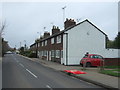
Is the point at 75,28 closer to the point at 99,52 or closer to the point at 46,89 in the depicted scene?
the point at 99,52

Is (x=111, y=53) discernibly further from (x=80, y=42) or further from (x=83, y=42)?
(x=80, y=42)

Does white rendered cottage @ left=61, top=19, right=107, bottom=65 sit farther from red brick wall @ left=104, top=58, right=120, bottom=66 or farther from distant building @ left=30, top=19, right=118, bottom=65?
red brick wall @ left=104, top=58, right=120, bottom=66

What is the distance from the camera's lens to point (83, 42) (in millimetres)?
27422

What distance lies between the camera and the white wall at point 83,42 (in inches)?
1053

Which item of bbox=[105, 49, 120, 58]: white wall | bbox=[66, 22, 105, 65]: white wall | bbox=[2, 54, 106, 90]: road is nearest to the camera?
bbox=[2, 54, 106, 90]: road

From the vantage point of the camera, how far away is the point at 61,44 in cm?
2897

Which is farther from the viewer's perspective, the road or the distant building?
the distant building

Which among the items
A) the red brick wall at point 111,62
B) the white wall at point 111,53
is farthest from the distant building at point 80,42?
the red brick wall at point 111,62

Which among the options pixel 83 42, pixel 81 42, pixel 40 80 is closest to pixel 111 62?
pixel 83 42

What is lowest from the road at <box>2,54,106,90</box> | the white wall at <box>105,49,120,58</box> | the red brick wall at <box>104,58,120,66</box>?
the road at <box>2,54,106,90</box>

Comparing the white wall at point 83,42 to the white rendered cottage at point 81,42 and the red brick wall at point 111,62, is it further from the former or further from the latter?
the red brick wall at point 111,62

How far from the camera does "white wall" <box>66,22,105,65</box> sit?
87.7 feet

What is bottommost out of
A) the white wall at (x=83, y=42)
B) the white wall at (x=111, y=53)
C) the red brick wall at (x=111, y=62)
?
the red brick wall at (x=111, y=62)

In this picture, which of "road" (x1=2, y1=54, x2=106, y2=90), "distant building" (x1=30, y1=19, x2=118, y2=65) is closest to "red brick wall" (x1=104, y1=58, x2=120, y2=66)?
"distant building" (x1=30, y1=19, x2=118, y2=65)
